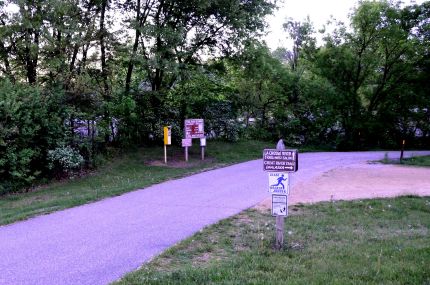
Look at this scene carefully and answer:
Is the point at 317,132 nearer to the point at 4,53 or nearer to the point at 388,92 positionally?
the point at 388,92

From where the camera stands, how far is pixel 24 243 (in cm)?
673

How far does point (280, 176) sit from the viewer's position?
6.33m

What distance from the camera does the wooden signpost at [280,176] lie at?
622 cm

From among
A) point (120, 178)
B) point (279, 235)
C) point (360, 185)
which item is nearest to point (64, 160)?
point (120, 178)

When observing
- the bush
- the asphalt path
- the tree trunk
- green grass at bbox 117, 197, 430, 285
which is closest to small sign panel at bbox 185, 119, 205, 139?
the tree trunk

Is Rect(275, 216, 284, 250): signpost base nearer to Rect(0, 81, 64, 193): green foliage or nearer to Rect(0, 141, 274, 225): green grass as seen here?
Rect(0, 141, 274, 225): green grass

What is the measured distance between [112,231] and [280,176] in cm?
291

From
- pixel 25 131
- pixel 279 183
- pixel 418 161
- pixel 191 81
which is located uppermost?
pixel 191 81

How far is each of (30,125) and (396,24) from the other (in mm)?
22075

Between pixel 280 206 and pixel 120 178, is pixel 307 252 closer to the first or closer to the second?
pixel 280 206

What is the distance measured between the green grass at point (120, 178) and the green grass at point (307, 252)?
4.02m

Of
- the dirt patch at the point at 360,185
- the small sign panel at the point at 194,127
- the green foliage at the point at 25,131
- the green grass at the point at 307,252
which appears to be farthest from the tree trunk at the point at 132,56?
the green grass at the point at 307,252

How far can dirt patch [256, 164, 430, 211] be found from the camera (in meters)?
10.7

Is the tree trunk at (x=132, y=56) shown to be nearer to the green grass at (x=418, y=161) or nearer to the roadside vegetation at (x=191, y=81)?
the roadside vegetation at (x=191, y=81)
